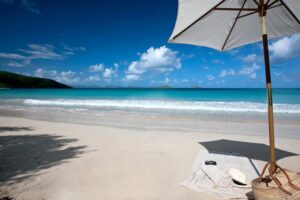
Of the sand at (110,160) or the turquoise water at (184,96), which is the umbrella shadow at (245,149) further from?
the turquoise water at (184,96)

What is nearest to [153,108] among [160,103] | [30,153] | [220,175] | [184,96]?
[160,103]

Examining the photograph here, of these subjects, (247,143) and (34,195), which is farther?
(247,143)

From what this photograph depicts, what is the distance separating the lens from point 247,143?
21.9 feet

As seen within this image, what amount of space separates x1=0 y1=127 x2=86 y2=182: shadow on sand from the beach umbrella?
3.84m

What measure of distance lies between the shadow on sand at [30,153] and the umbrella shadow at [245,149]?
3784mm

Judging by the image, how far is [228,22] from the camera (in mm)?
4559

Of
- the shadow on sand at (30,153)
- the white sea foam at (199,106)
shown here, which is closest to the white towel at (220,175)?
the shadow on sand at (30,153)

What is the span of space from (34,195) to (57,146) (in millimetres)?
2901

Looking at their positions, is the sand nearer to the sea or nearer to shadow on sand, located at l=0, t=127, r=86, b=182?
shadow on sand, located at l=0, t=127, r=86, b=182

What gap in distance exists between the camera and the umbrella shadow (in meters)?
5.39

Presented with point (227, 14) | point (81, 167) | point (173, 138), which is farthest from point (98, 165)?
point (227, 14)

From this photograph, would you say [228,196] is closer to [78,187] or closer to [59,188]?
[78,187]

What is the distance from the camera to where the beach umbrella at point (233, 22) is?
143 inches

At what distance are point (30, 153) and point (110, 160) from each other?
2148 millimetres
